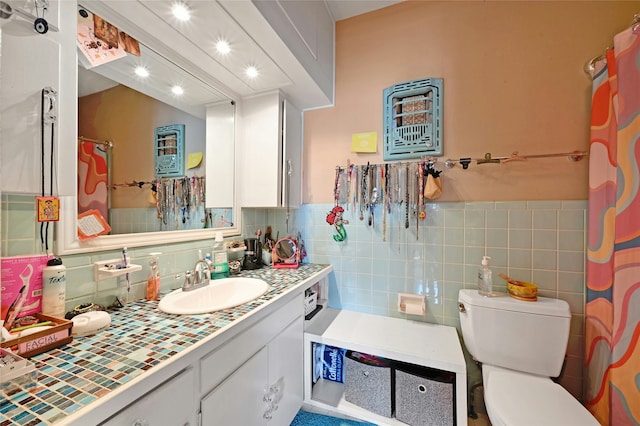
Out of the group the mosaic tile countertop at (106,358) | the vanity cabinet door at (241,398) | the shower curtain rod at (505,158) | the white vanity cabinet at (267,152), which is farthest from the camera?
the white vanity cabinet at (267,152)

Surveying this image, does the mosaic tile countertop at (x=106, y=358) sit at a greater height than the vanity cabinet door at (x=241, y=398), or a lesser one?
greater

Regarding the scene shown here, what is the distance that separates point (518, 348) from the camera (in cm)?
124

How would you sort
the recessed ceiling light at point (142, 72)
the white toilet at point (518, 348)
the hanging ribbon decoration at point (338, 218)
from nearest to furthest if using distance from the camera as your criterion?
the white toilet at point (518, 348) < the recessed ceiling light at point (142, 72) < the hanging ribbon decoration at point (338, 218)

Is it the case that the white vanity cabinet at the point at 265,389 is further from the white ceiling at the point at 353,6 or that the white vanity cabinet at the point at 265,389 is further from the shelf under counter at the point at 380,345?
the white ceiling at the point at 353,6

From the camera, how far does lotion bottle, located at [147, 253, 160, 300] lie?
1.11 m

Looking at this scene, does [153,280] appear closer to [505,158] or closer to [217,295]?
[217,295]

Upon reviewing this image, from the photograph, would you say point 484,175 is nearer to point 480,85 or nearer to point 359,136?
point 480,85

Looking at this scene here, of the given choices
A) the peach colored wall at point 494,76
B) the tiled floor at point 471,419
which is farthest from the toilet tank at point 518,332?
the peach colored wall at point 494,76

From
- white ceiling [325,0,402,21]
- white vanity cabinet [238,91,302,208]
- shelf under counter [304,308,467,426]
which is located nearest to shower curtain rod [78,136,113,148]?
white vanity cabinet [238,91,302,208]

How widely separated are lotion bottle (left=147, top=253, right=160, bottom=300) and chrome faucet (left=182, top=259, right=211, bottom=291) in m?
0.11

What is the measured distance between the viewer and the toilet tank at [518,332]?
120 cm

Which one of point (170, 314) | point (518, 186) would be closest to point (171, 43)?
point (170, 314)

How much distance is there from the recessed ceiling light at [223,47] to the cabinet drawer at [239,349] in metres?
1.27

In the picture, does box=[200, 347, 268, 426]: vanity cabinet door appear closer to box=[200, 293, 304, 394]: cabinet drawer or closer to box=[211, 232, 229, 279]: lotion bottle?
box=[200, 293, 304, 394]: cabinet drawer
